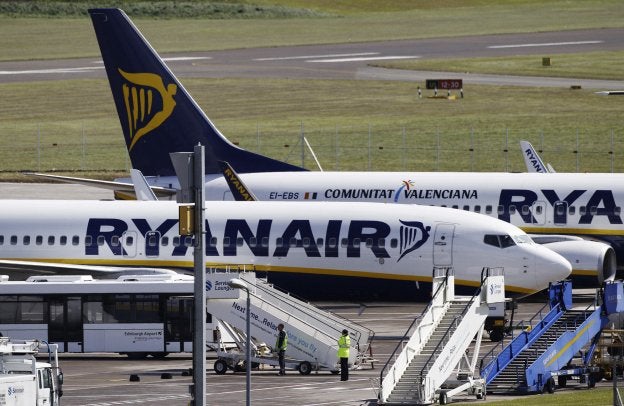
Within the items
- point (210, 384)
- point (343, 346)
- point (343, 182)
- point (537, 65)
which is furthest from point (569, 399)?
point (537, 65)

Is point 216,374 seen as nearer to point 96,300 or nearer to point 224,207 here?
point 96,300

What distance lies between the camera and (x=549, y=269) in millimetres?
56281

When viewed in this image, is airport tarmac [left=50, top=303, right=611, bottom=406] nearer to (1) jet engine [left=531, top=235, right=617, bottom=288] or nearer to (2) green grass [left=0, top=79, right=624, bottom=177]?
(1) jet engine [left=531, top=235, right=617, bottom=288]

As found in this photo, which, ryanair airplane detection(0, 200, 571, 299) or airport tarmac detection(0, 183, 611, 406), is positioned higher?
ryanair airplane detection(0, 200, 571, 299)

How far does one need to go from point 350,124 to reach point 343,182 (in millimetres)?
55337

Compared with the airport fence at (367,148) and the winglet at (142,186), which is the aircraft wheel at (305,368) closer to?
the winglet at (142,186)

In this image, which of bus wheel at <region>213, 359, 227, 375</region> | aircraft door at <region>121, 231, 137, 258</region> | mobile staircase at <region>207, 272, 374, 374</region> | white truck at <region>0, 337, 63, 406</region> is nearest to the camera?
white truck at <region>0, 337, 63, 406</region>

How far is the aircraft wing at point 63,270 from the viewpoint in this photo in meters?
59.8

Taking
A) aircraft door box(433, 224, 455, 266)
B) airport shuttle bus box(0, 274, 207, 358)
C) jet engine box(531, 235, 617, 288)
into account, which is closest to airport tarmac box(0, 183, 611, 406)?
airport shuttle bus box(0, 274, 207, 358)

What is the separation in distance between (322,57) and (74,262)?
10414 centimetres

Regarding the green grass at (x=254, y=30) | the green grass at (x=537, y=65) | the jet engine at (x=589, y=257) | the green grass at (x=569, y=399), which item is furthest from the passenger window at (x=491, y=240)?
the green grass at (x=254, y=30)

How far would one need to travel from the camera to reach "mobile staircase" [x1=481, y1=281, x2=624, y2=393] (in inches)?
1841

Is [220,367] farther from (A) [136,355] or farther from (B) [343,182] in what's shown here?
(B) [343,182]

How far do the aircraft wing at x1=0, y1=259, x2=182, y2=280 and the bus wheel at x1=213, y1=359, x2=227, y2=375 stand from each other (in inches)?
353
